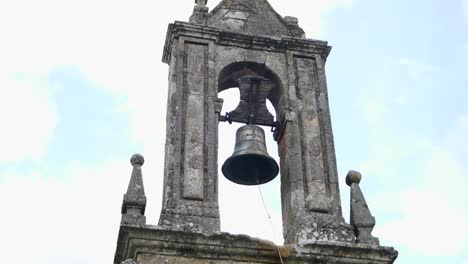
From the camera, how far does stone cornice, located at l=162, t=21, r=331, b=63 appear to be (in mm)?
10945

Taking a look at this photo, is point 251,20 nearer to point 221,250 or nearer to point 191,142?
point 191,142

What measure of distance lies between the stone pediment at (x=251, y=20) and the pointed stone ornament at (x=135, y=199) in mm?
2498

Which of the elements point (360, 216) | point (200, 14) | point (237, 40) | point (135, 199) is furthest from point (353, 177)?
point (200, 14)

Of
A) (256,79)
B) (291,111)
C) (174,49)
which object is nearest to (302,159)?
(291,111)

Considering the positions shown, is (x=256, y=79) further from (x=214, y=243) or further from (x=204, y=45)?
(x=214, y=243)

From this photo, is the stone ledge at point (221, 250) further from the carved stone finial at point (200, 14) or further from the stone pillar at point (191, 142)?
the carved stone finial at point (200, 14)

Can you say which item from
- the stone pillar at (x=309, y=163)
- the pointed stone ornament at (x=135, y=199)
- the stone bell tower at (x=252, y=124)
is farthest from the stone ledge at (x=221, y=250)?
the stone pillar at (x=309, y=163)

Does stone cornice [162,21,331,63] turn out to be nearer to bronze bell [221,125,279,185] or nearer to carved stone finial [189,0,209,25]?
carved stone finial [189,0,209,25]

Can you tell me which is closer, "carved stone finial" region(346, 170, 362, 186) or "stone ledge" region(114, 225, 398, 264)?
"stone ledge" region(114, 225, 398, 264)

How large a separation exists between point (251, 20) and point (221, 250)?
3.75 meters

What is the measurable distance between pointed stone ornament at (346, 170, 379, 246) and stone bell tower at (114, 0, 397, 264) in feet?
0.04

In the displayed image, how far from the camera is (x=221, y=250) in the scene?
8.90m

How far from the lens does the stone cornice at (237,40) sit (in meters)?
10.9

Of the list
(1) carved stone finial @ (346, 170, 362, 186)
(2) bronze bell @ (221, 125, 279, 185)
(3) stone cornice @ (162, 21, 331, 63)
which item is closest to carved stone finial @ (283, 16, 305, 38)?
(3) stone cornice @ (162, 21, 331, 63)
